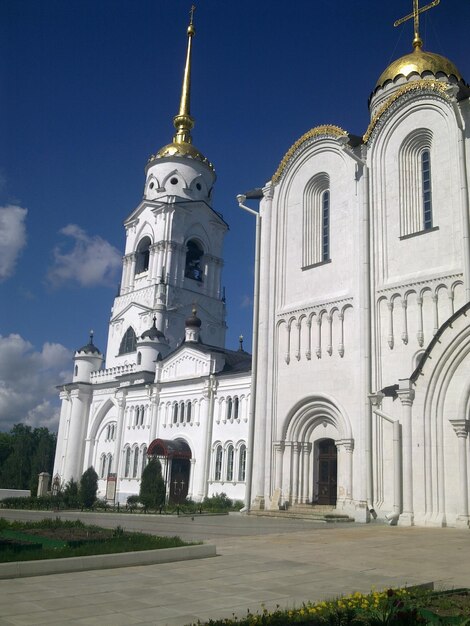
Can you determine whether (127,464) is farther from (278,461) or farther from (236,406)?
(278,461)

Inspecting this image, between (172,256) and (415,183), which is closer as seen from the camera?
(415,183)

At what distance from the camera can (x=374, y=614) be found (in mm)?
5980

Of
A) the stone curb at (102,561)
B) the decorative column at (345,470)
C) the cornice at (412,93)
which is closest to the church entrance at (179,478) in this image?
the decorative column at (345,470)

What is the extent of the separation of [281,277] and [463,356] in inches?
424

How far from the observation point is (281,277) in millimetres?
29578

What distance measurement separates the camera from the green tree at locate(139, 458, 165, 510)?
27289 mm

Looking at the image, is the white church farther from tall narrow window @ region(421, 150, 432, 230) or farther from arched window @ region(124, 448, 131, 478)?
arched window @ region(124, 448, 131, 478)

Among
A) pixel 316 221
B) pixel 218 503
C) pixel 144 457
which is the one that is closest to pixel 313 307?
pixel 316 221

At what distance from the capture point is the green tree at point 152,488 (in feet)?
89.5

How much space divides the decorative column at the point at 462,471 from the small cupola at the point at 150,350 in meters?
28.4

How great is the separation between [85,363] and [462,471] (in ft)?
122

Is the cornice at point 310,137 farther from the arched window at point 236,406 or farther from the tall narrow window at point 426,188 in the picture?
the arched window at point 236,406

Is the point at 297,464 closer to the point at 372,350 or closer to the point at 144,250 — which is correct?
the point at 372,350

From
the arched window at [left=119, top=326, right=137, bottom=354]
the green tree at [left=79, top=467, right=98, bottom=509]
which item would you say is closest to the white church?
the green tree at [left=79, top=467, right=98, bottom=509]
